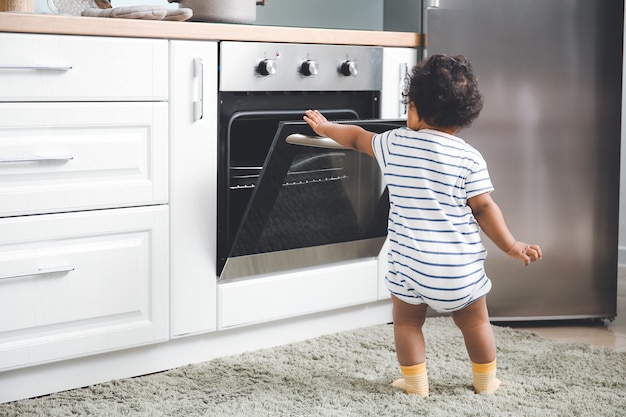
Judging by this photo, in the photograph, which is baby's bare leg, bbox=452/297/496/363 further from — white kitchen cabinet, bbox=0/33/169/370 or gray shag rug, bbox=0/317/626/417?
white kitchen cabinet, bbox=0/33/169/370

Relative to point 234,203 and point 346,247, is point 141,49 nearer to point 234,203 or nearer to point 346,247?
point 234,203

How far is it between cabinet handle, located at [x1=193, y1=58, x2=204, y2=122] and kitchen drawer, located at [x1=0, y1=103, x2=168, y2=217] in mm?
79

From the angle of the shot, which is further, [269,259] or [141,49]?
[269,259]

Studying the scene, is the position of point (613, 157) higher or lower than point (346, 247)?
higher

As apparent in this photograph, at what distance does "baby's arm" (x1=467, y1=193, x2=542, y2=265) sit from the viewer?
1.89 m

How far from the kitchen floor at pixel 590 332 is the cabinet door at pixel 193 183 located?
1.02m

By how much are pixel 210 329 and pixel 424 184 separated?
0.70 metres

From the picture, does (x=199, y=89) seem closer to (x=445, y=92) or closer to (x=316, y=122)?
(x=316, y=122)

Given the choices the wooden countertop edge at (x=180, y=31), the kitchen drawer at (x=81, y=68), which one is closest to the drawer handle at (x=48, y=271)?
the kitchen drawer at (x=81, y=68)

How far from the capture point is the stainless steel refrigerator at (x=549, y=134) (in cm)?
253

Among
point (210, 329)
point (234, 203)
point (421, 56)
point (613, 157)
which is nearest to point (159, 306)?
point (210, 329)

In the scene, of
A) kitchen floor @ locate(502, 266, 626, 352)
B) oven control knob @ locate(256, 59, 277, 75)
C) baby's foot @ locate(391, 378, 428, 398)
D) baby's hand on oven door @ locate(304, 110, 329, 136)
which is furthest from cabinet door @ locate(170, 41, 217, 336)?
kitchen floor @ locate(502, 266, 626, 352)

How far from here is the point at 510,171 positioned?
8.55 feet

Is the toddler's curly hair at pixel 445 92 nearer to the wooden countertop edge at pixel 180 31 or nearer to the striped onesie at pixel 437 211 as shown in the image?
the striped onesie at pixel 437 211
